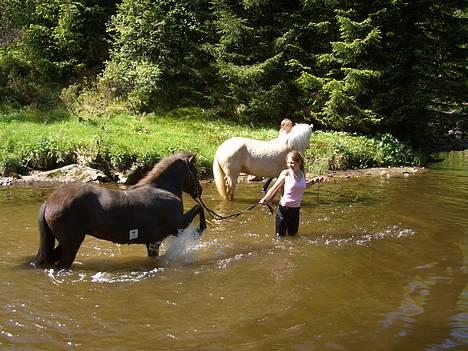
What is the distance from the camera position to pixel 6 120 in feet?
55.8

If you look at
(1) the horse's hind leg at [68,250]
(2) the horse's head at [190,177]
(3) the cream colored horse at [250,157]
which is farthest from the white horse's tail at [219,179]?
(1) the horse's hind leg at [68,250]

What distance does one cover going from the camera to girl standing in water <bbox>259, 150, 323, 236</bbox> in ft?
28.1

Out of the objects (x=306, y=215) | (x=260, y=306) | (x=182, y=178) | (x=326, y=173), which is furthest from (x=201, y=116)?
(x=260, y=306)

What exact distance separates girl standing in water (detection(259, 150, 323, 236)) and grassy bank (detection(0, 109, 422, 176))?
6496mm

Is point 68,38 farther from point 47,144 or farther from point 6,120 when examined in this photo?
point 47,144

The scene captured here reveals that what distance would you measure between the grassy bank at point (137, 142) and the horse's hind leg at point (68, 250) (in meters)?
7.86

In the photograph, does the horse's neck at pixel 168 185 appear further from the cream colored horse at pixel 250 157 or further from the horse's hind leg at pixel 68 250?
the cream colored horse at pixel 250 157

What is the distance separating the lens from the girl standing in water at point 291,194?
28.1 feet

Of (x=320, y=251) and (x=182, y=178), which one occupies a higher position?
(x=182, y=178)

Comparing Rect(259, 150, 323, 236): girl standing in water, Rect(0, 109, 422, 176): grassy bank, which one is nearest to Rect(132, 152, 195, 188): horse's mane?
Rect(259, 150, 323, 236): girl standing in water

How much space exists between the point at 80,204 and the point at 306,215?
5.70 m

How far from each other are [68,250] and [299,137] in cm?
665

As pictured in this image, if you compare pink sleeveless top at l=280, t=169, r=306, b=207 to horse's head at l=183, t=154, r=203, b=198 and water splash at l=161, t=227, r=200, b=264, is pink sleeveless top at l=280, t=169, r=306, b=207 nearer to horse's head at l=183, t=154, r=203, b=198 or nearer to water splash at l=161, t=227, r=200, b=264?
horse's head at l=183, t=154, r=203, b=198

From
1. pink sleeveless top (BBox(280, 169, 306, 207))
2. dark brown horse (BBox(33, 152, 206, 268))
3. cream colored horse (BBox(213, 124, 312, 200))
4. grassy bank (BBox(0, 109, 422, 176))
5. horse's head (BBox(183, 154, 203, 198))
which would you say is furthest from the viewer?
grassy bank (BBox(0, 109, 422, 176))
